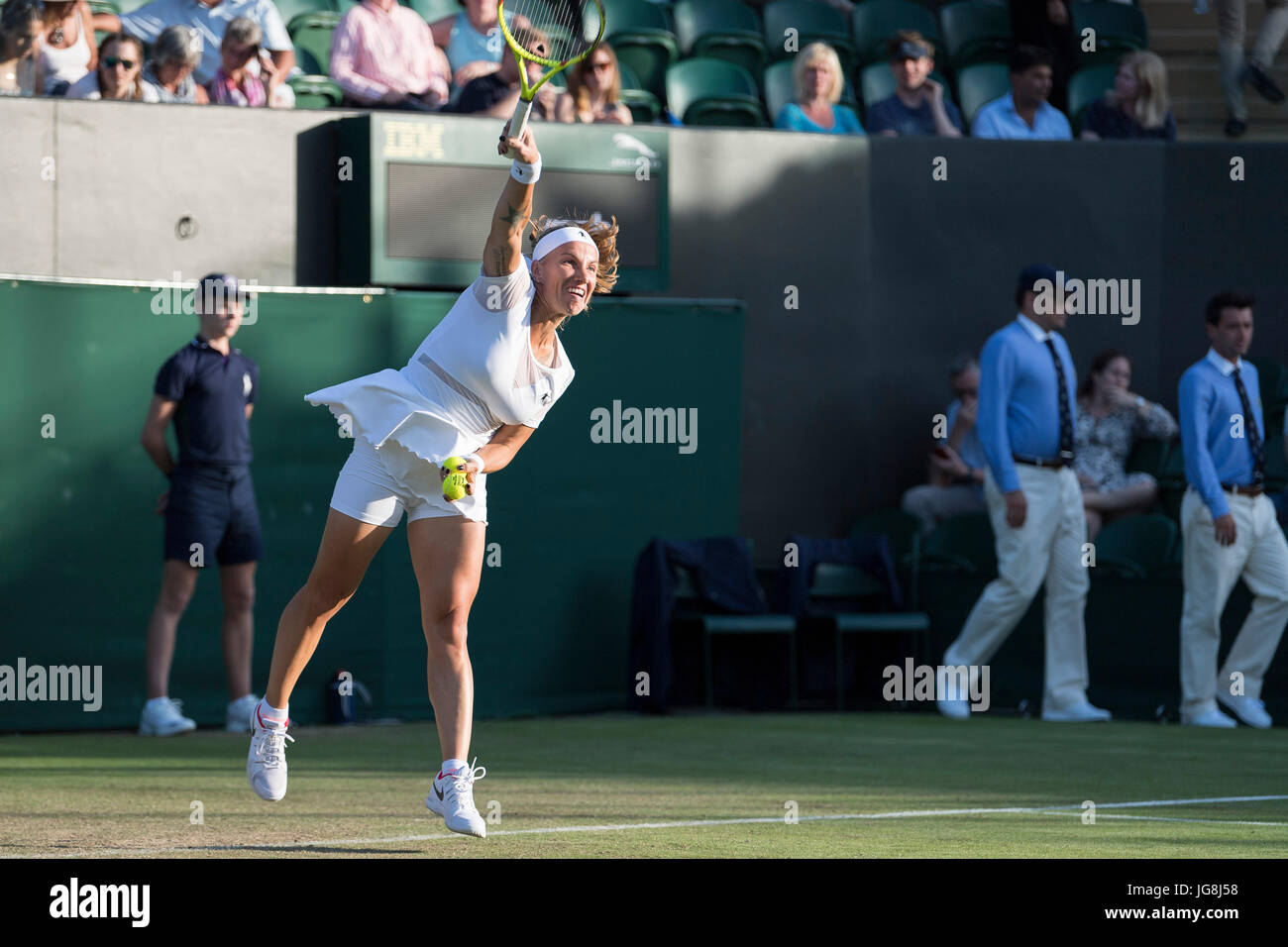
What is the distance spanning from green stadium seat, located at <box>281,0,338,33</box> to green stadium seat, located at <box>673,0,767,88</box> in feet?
8.98

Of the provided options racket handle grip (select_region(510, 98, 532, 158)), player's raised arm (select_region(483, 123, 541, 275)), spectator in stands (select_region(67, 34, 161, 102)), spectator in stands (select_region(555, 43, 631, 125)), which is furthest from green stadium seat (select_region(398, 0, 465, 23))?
racket handle grip (select_region(510, 98, 532, 158))

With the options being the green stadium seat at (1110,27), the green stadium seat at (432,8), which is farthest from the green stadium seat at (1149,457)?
the green stadium seat at (432,8)

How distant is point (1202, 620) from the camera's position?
1092 cm

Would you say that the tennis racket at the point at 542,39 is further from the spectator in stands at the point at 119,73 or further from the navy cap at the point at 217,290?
the spectator in stands at the point at 119,73

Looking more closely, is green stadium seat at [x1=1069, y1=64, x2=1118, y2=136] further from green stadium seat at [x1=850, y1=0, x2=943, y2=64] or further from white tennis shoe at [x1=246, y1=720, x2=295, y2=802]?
white tennis shoe at [x1=246, y1=720, x2=295, y2=802]

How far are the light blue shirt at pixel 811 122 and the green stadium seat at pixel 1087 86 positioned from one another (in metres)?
2.27

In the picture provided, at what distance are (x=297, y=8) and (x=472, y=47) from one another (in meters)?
1.51

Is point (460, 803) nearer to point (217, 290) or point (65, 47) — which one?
point (217, 290)

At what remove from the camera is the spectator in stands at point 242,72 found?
11531mm

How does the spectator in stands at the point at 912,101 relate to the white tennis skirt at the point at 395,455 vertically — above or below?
above

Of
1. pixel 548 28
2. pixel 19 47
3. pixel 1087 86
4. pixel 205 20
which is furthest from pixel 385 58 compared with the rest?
pixel 1087 86
